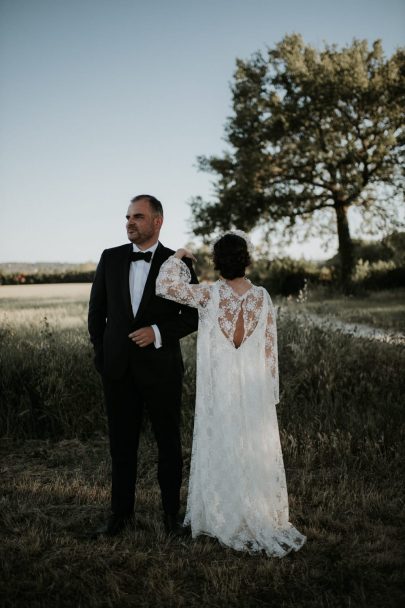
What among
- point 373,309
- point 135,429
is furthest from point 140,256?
point 373,309

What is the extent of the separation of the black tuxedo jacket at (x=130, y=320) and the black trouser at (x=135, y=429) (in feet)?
0.27

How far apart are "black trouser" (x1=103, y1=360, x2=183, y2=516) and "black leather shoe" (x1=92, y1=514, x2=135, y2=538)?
4 cm

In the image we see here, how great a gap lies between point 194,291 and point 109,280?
0.68 meters

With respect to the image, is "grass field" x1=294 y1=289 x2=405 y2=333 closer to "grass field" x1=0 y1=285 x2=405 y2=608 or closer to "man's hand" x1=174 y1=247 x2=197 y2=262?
"grass field" x1=0 y1=285 x2=405 y2=608

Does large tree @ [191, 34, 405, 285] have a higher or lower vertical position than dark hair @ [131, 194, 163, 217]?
higher

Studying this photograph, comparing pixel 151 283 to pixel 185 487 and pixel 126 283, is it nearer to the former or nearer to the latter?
pixel 126 283

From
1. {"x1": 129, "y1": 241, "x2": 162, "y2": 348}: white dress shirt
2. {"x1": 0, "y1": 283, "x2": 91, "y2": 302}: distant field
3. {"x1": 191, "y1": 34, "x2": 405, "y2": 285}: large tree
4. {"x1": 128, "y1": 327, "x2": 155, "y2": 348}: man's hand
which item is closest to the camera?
{"x1": 128, "y1": 327, "x2": 155, "y2": 348}: man's hand

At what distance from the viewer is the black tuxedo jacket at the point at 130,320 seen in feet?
12.4

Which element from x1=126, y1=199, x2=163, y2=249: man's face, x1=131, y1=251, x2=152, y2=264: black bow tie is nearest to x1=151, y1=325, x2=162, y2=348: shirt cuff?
x1=131, y1=251, x2=152, y2=264: black bow tie

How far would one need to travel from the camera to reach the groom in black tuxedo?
379cm

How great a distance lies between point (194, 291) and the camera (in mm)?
3730

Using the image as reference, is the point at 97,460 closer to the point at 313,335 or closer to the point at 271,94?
the point at 313,335

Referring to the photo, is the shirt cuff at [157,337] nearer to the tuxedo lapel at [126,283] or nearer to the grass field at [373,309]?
the tuxedo lapel at [126,283]

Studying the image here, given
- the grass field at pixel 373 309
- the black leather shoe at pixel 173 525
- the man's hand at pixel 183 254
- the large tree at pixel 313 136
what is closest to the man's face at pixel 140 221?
the man's hand at pixel 183 254
